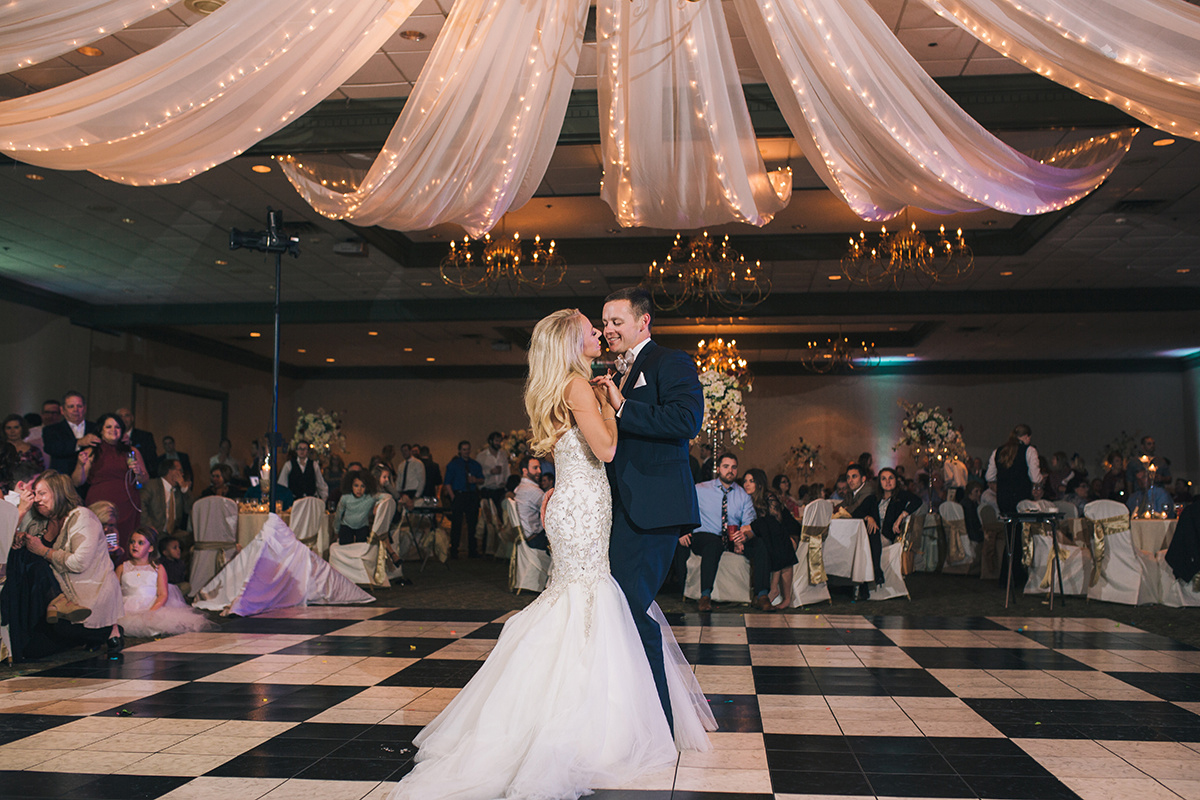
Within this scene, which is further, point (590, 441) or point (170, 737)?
point (170, 737)

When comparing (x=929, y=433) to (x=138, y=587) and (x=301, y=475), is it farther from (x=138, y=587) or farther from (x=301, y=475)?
(x=138, y=587)

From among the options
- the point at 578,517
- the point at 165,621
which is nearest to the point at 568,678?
the point at 578,517

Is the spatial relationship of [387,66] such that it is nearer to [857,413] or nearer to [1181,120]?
[1181,120]

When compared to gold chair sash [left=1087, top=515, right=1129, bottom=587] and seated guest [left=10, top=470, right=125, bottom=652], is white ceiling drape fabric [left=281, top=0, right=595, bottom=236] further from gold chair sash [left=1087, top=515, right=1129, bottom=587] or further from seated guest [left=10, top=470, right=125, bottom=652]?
gold chair sash [left=1087, top=515, right=1129, bottom=587]

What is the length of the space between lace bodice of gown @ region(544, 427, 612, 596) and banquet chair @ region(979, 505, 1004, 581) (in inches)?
309

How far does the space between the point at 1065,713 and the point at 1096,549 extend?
4.42 metres

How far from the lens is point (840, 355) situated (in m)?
16.3

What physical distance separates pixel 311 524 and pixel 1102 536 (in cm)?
669

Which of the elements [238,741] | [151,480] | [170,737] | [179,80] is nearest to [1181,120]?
[179,80]

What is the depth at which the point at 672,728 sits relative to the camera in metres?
3.13

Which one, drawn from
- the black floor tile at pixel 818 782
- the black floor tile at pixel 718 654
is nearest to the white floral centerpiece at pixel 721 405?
the black floor tile at pixel 718 654

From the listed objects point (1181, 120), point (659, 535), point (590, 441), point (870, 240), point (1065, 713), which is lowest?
point (1065, 713)

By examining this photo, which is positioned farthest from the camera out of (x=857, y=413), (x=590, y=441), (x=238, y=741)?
(x=857, y=413)

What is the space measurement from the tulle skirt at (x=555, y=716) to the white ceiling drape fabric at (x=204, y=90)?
2041 millimetres
